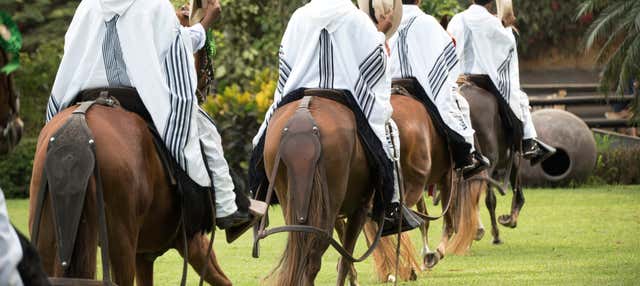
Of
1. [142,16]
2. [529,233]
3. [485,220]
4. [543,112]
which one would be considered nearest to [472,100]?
[529,233]

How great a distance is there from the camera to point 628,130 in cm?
2938

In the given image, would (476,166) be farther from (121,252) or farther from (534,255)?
(121,252)

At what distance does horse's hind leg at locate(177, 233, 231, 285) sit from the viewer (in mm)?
7797

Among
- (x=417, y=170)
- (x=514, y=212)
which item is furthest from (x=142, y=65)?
(x=514, y=212)

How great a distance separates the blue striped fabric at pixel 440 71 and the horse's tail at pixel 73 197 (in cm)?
587

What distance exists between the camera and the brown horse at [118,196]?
6.38m

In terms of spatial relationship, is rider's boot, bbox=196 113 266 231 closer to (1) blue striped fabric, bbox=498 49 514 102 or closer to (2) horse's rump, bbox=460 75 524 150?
(2) horse's rump, bbox=460 75 524 150

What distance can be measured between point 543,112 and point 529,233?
26.3 ft

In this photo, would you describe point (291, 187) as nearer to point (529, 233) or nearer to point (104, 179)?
point (104, 179)

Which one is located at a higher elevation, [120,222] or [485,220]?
[120,222]

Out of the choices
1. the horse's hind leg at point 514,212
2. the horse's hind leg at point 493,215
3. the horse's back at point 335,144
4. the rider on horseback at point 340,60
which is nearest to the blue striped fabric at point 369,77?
the rider on horseback at point 340,60

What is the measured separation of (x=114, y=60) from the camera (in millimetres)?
7242

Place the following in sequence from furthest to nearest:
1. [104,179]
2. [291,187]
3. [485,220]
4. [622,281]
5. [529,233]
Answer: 1. [485,220]
2. [529,233]
3. [622,281]
4. [291,187]
5. [104,179]

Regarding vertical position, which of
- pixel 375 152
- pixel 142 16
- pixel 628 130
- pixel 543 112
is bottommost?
pixel 628 130
